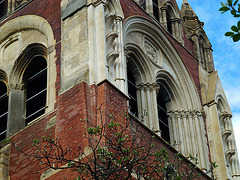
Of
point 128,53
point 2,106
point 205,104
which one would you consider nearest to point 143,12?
point 128,53

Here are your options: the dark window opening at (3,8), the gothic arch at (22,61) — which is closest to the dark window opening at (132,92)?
the gothic arch at (22,61)

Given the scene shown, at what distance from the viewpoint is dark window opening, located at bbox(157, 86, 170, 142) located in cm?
2171

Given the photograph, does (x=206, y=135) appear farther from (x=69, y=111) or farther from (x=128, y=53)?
(x=69, y=111)

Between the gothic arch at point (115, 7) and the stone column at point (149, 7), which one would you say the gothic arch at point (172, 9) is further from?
the gothic arch at point (115, 7)

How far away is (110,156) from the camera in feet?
45.3

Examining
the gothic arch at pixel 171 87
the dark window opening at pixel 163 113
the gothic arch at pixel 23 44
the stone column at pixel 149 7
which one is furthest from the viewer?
the stone column at pixel 149 7

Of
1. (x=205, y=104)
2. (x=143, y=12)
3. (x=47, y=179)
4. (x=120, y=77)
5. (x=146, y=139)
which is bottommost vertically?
(x=47, y=179)

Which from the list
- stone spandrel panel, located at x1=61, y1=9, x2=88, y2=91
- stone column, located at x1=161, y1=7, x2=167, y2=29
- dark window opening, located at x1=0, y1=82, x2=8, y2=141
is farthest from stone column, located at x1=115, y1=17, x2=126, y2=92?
stone column, located at x1=161, y1=7, x2=167, y2=29

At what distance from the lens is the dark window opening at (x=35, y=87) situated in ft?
65.1

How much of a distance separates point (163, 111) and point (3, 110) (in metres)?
4.89

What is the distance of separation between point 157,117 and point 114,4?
3429 millimetres

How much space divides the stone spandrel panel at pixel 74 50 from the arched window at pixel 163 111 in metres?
4.46

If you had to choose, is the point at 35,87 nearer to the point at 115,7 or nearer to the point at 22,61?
the point at 22,61

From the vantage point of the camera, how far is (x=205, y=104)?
23.2 meters
